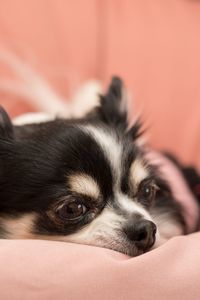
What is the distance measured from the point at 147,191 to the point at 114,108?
315mm

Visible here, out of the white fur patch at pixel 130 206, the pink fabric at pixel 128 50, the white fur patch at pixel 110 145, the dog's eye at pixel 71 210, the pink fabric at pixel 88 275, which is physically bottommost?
the pink fabric at pixel 88 275

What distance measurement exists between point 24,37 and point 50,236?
1.38 m

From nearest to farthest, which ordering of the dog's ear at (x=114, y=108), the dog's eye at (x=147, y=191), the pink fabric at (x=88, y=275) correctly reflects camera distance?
the pink fabric at (x=88, y=275) → the dog's eye at (x=147, y=191) → the dog's ear at (x=114, y=108)

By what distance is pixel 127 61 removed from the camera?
2498mm

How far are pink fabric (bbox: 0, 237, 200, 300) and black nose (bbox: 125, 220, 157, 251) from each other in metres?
0.12

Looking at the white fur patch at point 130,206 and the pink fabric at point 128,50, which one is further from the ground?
the pink fabric at point 128,50

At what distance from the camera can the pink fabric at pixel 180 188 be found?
171cm

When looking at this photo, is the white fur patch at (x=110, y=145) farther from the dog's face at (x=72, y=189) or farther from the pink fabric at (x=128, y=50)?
the pink fabric at (x=128, y=50)

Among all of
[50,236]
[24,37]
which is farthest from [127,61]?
[50,236]

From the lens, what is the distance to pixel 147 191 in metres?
1.47

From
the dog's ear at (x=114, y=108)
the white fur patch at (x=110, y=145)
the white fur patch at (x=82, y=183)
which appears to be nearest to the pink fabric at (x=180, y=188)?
the dog's ear at (x=114, y=108)

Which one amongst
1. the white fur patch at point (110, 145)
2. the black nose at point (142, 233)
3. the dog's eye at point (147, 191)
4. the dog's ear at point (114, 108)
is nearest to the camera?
the black nose at point (142, 233)

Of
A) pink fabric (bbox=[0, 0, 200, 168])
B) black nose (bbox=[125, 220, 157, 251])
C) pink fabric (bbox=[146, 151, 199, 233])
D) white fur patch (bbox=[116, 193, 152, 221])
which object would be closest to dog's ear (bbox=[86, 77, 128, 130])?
pink fabric (bbox=[146, 151, 199, 233])

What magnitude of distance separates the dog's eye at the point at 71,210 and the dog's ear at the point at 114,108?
38 cm
